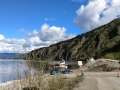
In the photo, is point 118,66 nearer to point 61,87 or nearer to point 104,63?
point 104,63

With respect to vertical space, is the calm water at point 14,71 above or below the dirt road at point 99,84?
above

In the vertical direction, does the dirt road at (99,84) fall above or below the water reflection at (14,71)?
below

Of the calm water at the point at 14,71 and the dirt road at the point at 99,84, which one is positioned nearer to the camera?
the calm water at the point at 14,71

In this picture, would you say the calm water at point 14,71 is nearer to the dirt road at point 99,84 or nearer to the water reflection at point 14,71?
the water reflection at point 14,71

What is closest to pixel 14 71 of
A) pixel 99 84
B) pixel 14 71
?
pixel 14 71

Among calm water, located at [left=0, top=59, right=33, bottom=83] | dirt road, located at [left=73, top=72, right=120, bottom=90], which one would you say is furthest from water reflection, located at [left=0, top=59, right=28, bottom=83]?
dirt road, located at [left=73, top=72, right=120, bottom=90]

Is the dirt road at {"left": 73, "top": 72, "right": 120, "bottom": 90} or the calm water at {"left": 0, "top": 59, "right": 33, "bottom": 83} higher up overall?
the calm water at {"left": 0, "top": 59, "right": 33, "bottom": 83}

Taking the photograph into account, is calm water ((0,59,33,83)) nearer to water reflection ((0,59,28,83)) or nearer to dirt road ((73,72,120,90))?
water reflection ((0,59,28,83))

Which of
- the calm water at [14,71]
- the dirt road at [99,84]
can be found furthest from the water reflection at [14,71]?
the dirt road at [99,84]

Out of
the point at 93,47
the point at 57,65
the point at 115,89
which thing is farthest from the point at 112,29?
the point at 115,89

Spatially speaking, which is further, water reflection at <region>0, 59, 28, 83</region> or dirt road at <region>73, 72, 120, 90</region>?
dirt road at <region>73, 72, 120, 90</region>

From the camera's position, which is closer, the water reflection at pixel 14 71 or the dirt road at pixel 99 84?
the water reflection at pixel 14 71

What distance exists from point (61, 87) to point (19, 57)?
20.4 ft

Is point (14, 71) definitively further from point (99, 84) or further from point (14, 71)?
point (99, 84)
